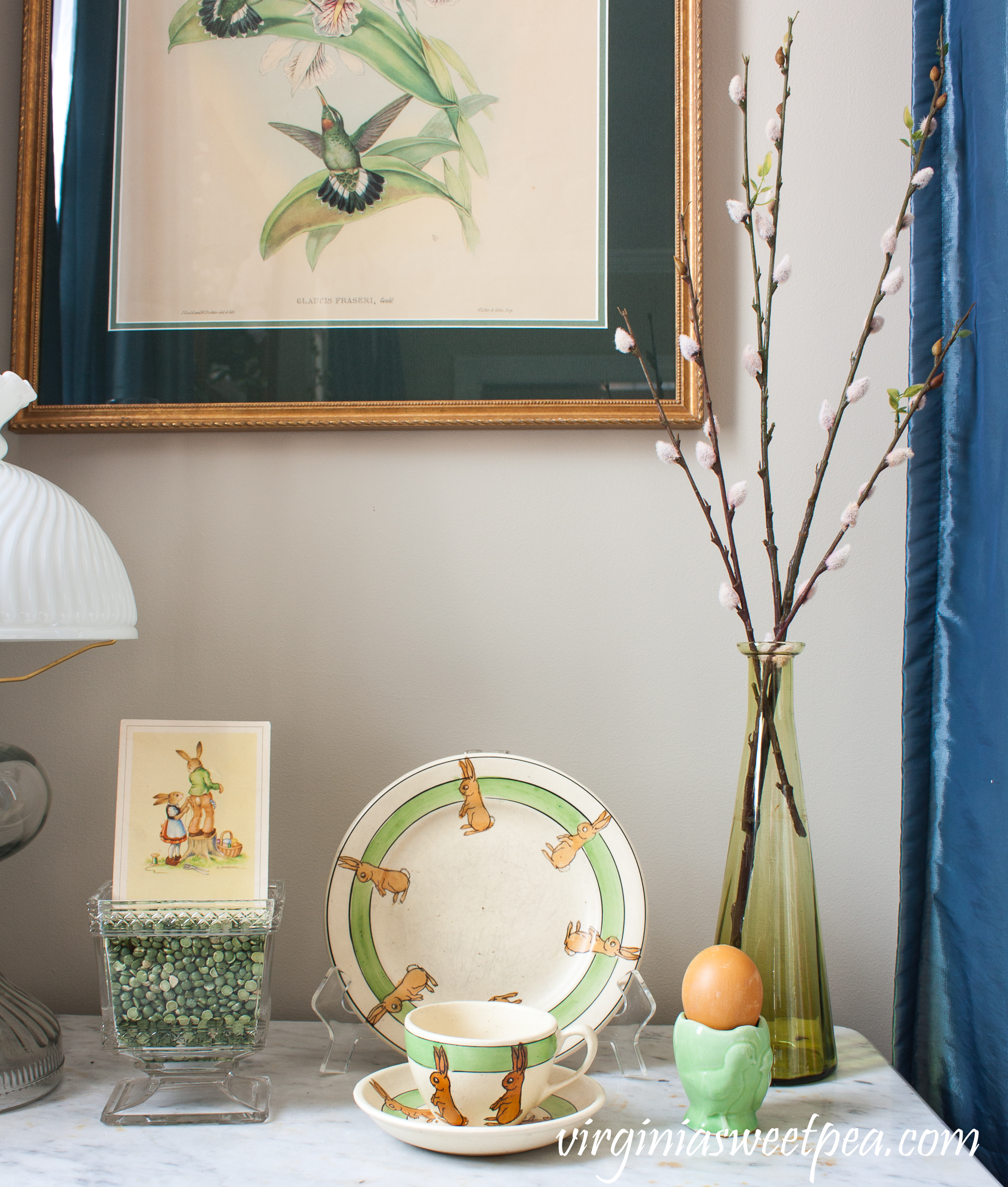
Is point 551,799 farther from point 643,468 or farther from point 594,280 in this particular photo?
point 594,280

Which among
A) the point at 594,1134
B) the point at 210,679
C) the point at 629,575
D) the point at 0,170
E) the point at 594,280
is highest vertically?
the point at 0,170

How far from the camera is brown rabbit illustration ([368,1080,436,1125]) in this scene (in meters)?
0.65

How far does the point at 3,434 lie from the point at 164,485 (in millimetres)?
194

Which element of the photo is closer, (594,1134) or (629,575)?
(594,1134)

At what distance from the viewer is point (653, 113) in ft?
3.21

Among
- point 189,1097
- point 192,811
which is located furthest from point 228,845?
point 189,1097

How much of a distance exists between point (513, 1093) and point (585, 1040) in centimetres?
11

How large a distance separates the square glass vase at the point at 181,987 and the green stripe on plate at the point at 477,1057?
180mm

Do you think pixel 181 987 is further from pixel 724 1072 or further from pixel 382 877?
pixel 724 1072

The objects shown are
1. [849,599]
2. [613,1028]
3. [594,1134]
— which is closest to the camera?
[594,1134]

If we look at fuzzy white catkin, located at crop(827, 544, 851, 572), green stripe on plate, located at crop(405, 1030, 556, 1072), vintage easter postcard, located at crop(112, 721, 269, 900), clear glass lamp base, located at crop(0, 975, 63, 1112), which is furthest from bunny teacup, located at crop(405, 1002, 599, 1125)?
fuzzy white catkin, located at crop(827, 544, 851, 572)

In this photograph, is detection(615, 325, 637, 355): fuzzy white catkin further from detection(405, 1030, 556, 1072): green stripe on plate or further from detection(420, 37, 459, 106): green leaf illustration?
detection(405, 1030, 556, 1072): green stripe on plate

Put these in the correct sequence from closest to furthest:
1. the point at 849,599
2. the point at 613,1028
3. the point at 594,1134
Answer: the point at 594,1134 → the point at 613,1028 → the point at 849,599

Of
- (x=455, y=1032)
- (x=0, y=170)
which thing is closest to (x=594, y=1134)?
(x=455, y=1032)
